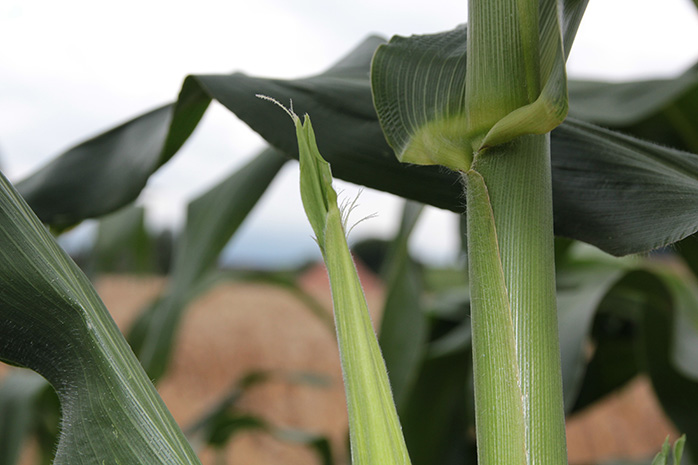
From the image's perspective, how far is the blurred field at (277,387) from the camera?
792mm

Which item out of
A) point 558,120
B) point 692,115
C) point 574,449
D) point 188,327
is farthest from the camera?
point 188,327

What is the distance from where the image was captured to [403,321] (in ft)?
1.55

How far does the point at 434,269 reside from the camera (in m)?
1.75

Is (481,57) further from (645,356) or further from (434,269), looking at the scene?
(434,269)

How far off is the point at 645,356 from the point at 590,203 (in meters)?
0.36

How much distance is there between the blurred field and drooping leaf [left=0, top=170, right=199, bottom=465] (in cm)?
66

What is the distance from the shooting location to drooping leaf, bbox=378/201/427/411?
0.45 m

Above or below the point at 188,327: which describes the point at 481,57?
above

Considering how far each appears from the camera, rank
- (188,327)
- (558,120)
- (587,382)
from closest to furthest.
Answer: (558,120) → (587,382) → (188,327)

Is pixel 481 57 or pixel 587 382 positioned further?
pixel 587 382

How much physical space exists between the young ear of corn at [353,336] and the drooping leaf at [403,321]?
1.04 ft

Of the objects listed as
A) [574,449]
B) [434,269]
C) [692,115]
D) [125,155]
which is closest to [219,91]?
[125,155]

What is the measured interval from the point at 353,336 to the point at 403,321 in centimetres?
35

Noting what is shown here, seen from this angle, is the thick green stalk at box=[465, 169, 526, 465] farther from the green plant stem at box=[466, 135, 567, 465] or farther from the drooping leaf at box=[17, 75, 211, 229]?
the drooping leaf at box=[17, 75, 211, 229]
